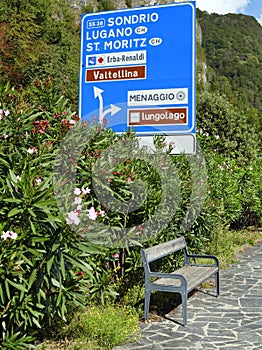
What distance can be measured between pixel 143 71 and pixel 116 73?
441 millimetres

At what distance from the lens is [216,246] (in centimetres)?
977

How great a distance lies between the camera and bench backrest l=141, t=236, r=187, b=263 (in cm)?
580

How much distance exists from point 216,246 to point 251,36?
162 meters

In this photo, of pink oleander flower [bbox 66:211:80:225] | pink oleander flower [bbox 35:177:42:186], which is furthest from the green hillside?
pink oleander flower [bbox 66:211:80:225]

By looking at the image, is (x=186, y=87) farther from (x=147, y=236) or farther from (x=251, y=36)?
(x=251, y=36)

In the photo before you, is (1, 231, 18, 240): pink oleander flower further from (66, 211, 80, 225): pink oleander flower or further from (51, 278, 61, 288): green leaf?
(51, 278, 61, 288): green leaf

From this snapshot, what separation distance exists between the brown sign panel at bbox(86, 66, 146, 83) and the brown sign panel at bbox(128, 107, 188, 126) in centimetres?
53

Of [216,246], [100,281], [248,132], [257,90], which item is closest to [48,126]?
[100,281]

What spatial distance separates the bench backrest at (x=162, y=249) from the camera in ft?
19.0

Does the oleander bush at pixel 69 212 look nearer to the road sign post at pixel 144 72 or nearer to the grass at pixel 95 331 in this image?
the grass at pixel 95 331

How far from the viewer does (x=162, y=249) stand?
6.28 meters

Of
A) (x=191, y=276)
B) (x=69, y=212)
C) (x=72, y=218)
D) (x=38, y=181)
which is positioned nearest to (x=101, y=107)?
→ (x=191, y=276)

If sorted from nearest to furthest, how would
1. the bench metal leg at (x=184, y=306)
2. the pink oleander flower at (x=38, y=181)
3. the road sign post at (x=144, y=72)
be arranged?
the pink oleander flower at (x=38, y=181) < the bench metal leg at (x=184, y=306) < the road sign post at (x=144, y=72)

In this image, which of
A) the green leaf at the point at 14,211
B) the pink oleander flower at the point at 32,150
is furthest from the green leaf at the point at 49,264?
the pink oleander flower at the point at 32,150
